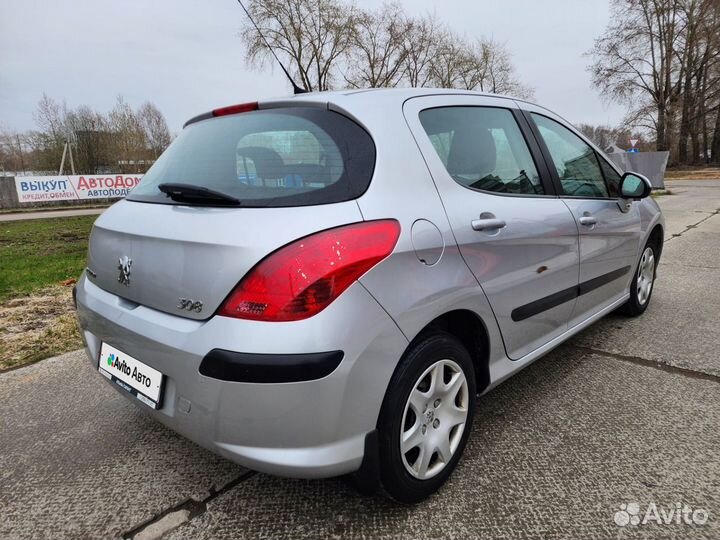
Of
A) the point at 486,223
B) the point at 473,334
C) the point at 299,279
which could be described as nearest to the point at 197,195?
the point at 299,279

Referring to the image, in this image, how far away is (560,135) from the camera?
286 cm

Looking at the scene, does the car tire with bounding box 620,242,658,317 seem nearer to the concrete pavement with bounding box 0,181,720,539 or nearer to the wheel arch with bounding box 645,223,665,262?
the wheel arch with bounding box 645,223,665,262

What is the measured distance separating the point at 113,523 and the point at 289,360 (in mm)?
1044

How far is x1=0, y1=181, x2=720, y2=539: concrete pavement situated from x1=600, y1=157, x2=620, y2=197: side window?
110cm

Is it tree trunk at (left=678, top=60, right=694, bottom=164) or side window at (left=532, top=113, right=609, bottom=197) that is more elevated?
tree trunk at (left=678, top=60, right=694, bottom=164)

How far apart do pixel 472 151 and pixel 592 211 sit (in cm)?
108

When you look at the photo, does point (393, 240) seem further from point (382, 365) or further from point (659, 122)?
point (659, 122)

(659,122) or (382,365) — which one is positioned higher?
(659,122)

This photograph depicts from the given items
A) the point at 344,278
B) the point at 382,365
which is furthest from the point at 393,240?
the point at 382,365

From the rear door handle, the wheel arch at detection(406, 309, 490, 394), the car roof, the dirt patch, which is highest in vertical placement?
the car roof

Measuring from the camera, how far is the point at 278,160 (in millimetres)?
1732

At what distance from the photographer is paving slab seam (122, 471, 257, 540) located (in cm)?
169

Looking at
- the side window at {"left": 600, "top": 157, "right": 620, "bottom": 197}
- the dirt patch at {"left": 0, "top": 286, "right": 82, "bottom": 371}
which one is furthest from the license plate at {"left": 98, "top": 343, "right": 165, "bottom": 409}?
the side window at {"left": 600, "top": 157, "right": 620, "bottom": 197}

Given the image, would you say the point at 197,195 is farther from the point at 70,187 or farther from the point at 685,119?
the point at 685,119
